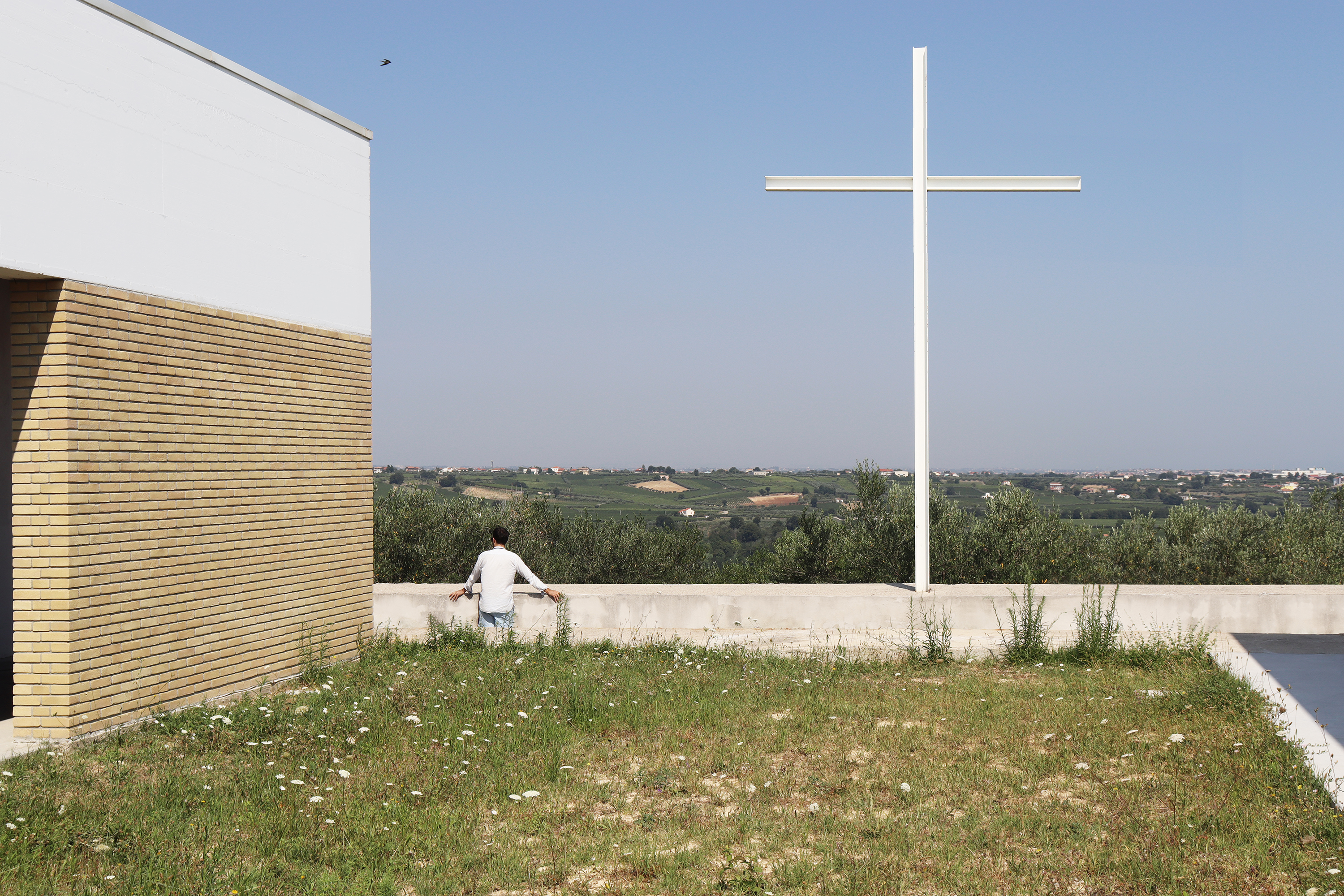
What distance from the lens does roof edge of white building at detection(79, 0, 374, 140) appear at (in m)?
8.27

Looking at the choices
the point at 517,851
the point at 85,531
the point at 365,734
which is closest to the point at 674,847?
the point at 517,851

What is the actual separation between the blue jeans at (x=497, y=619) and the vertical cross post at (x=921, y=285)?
5.02 metres

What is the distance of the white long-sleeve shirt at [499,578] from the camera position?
10.9 meters

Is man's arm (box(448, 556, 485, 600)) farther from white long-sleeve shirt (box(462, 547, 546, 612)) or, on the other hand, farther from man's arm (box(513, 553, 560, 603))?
man's arm (box(513, 553, 560, 603))

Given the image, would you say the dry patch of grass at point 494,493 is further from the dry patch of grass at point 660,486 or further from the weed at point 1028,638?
the dry patch of grass at point 660,486

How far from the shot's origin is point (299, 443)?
35.0 ft

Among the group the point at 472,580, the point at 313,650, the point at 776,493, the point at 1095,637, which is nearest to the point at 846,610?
the point at 1095,637

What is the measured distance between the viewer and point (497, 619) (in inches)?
437

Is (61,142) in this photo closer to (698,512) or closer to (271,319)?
(271,319)

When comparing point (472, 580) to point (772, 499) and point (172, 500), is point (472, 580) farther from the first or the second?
point (772, 499)

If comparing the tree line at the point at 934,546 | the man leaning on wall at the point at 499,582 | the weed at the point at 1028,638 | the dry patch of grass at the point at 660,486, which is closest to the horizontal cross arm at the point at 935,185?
the weed at the point at 1028,638

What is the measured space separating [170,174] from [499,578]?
5061 mm

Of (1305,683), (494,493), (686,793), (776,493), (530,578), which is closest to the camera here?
(686,793)

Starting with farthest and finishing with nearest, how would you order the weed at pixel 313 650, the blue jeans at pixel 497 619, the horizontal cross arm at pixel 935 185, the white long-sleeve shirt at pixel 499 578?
the horizontal cross arm at pixel 935 185 < the blue jeans at pixel 497 619 < the white long-sleeve shirt at pixel 499 578 < the weed at pixel 313 650
